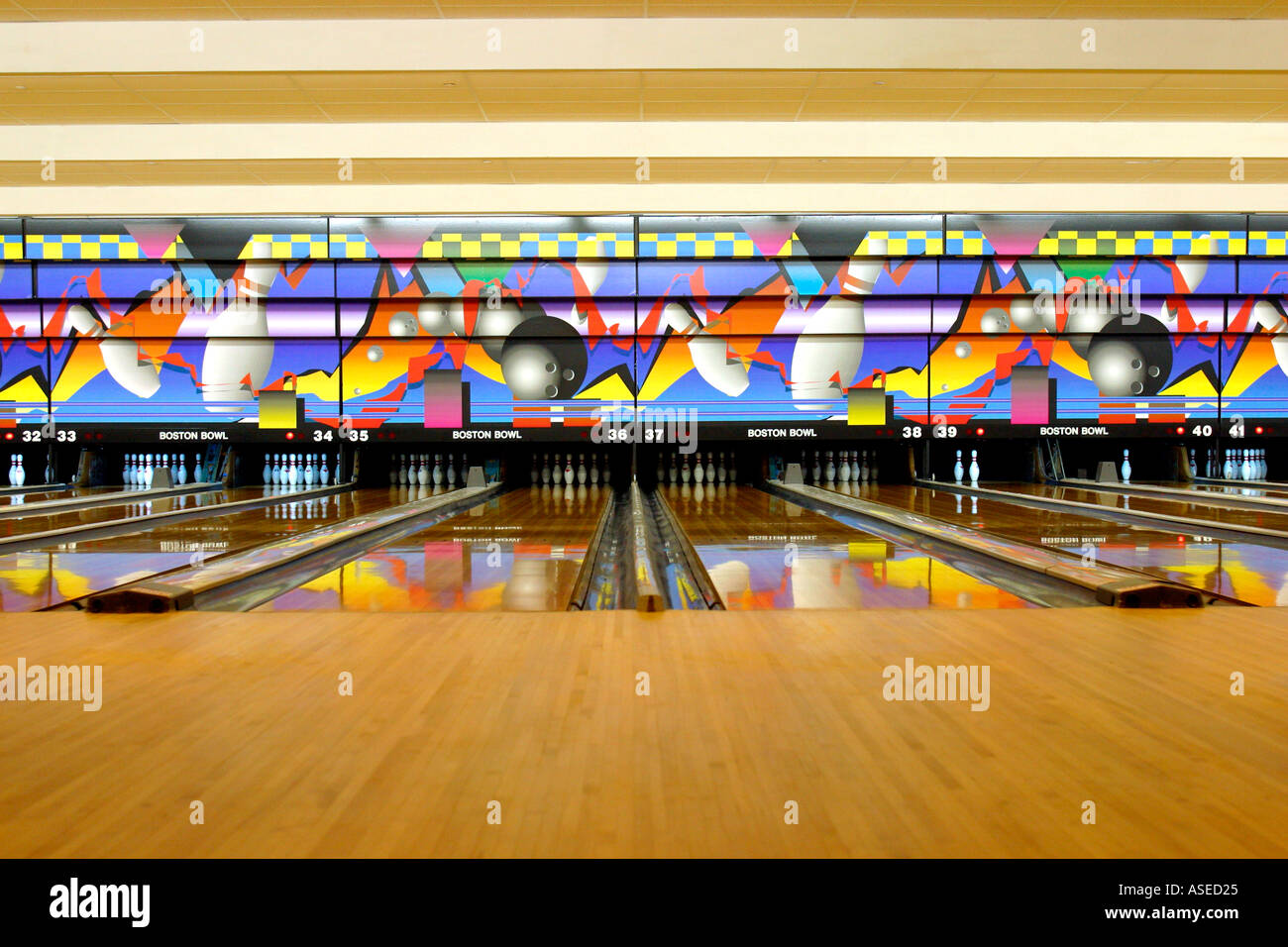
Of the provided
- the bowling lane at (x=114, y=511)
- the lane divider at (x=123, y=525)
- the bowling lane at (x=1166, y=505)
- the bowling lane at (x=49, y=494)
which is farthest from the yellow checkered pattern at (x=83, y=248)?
the bowling lane at (x=1166, y=505)

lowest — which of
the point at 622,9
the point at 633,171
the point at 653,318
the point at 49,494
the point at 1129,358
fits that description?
the point at 49,494

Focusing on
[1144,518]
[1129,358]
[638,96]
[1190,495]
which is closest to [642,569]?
[1144,518]

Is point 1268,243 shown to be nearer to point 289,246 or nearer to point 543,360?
point 543,360

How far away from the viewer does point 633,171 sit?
538 cm

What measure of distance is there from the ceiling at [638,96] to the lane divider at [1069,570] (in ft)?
6.54

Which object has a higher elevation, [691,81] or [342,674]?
[691,81]

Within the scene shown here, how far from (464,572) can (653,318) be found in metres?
4.02

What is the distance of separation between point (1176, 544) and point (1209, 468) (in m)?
4.16

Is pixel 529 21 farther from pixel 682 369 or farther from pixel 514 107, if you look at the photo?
pixel 682 369

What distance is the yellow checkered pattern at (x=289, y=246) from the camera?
6113 mm

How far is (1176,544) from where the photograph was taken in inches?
111

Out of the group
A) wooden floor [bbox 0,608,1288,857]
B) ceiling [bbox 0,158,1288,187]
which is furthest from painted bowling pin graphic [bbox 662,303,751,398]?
wooden floor [bbox 0,608,1288,857]

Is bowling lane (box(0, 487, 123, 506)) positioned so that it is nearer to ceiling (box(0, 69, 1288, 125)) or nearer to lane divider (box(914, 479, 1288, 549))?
ceiling (box(0, 69, 1288, 125))
